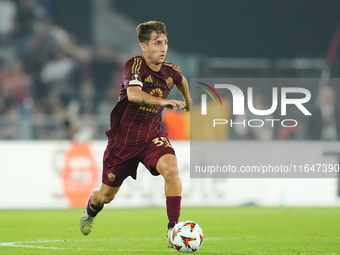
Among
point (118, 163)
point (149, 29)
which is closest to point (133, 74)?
point (149, 29)

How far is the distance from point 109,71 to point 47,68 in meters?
1.61

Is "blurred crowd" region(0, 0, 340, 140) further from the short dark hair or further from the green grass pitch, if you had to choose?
the short dark hair

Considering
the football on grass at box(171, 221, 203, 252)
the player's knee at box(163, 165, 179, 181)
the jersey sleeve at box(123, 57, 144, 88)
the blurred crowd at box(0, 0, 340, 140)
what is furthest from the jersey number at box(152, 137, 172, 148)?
the blurred crowd at box(0, 0, 340, 140)

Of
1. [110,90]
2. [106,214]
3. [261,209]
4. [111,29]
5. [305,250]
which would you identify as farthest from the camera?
[111,29]

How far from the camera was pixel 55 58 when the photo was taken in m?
15.0

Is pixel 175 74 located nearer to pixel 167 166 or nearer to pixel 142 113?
pixel 142 113

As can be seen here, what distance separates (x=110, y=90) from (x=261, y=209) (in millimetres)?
5940

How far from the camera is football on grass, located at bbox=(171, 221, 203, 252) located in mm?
4879

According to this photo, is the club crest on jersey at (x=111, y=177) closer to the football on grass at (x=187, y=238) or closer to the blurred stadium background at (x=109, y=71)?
the football on grass at (x=187, y=238)

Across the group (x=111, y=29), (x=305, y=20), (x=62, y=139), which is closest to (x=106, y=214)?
(x=62, y=139)

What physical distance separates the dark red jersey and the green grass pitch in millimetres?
1099

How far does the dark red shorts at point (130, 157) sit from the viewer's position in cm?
543

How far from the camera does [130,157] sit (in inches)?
221

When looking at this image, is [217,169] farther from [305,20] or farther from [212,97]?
[305,20]
